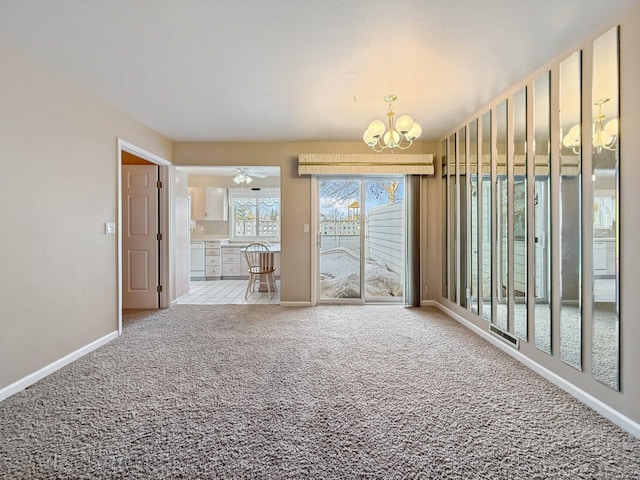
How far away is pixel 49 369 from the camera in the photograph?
2316 millimetres

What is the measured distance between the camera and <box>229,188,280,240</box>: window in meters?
7.23

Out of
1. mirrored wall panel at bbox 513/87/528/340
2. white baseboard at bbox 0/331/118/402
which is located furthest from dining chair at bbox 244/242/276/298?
mirrored wall panel at bbox 513/87/528/340

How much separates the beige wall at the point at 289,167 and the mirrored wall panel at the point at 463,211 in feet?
2.57

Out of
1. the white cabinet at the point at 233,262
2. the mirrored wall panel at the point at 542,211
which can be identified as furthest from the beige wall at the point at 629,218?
the white cabinet at the point at 233,262

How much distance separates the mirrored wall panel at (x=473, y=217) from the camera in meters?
3.26

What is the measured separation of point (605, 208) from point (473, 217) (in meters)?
1.52

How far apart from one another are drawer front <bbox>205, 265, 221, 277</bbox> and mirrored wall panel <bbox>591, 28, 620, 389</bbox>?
20.8 ft

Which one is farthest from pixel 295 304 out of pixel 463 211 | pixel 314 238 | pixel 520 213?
pixel 520 213

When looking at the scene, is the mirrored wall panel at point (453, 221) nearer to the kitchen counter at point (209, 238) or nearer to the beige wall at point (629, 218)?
the beige wall at point (629, 218)

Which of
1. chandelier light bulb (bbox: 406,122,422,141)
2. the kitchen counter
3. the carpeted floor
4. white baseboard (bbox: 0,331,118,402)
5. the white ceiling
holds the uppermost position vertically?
the white ceiling

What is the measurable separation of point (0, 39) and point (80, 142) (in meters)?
0.83

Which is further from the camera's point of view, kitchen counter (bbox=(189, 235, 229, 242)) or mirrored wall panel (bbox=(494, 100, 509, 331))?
kitchen counter (bbox=(189, 235, 229, 242))

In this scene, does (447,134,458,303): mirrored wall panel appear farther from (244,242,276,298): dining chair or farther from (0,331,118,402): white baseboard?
(0,331,118,402): white baseboard

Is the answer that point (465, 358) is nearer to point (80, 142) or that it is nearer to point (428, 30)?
point (428, 30)
